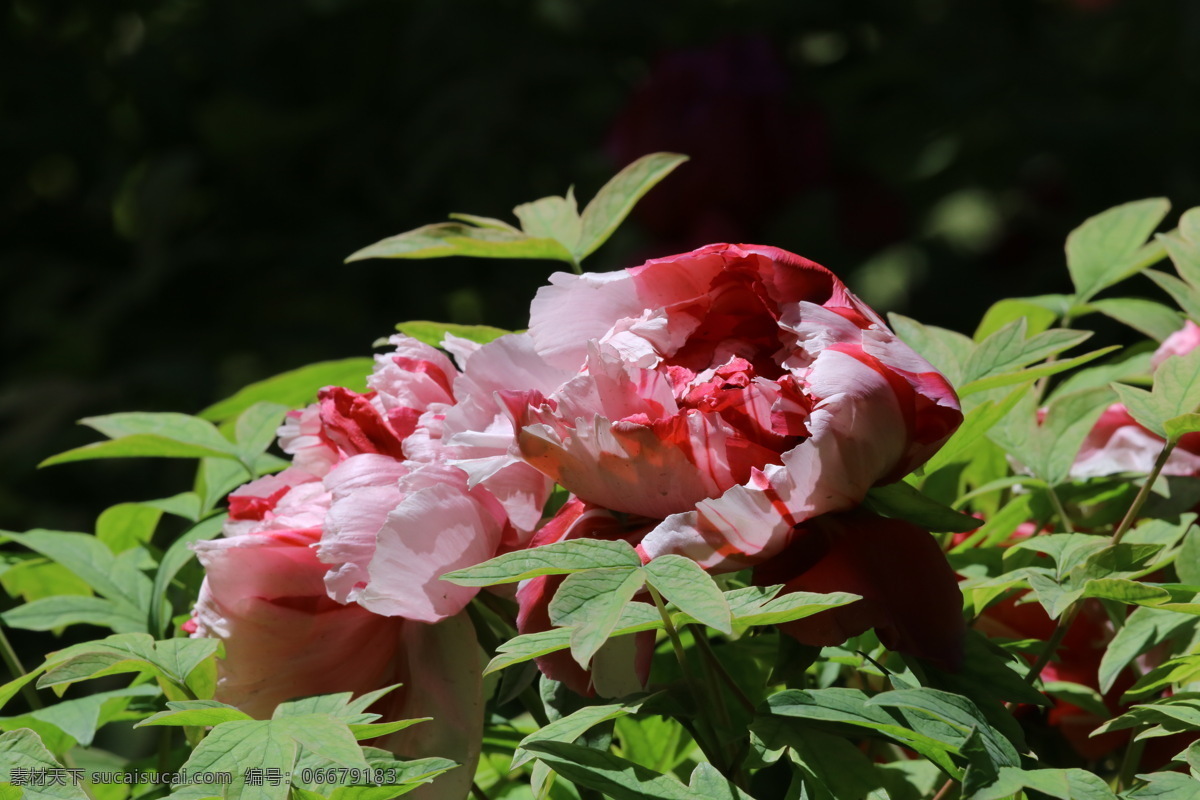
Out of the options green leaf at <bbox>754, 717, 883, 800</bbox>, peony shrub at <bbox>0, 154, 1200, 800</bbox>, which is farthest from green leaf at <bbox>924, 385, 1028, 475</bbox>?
green leaf at <bbox>754, 717, 883, 800</bbox>

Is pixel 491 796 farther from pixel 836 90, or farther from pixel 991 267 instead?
pixel 991 267

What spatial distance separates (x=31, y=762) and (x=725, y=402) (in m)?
0.20

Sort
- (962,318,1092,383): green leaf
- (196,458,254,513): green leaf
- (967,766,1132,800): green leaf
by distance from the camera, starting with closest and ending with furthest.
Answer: (967,766,1132,800): green leaf
(962,318,1092,383): green leaf
(196,458,254,513): green leaf

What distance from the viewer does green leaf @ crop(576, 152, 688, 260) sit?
1.45 feet

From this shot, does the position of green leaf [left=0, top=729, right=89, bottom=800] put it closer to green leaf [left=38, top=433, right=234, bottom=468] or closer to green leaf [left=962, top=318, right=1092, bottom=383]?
green leaf [left=38, top=433, right=234, bottom=468]

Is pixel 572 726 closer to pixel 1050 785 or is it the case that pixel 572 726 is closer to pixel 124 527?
pixel 1050 785

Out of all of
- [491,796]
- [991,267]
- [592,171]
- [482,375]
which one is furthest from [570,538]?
[991,267]

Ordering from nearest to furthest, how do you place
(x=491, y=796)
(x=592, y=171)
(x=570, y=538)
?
(x=570, y=538)
(x=491, y=796)
(x=592, y=171)

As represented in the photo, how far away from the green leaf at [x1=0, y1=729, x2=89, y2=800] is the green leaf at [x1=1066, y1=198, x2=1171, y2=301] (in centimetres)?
40

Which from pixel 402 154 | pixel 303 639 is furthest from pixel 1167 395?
pixel 402 154

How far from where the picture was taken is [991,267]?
1.59 metres

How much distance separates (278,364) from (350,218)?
0.21 meters

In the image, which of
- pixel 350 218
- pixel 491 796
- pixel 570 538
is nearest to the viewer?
pixel 570 538

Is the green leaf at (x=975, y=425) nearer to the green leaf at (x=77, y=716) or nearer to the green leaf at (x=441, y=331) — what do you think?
the green leaf at (x=441, y=331)
